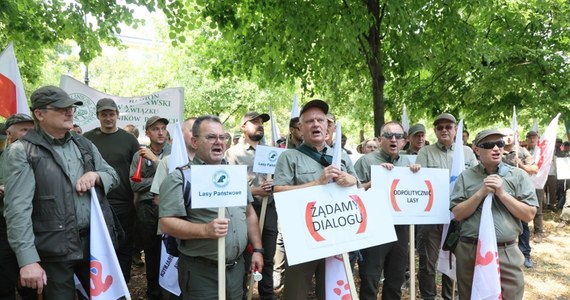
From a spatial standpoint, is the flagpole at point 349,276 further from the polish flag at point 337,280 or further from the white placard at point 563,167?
the white placard at point 563,167

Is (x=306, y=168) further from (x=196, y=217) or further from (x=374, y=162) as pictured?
(x=374, y=162)

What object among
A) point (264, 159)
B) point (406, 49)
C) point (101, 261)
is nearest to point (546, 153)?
point (406, 49)

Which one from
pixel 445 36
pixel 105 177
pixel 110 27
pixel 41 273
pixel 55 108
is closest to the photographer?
pixel 41 273

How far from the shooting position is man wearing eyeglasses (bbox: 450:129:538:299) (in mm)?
3693

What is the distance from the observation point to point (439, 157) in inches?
216

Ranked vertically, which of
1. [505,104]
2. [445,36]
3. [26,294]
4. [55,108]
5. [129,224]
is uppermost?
[445,36]

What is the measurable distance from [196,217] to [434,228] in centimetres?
331

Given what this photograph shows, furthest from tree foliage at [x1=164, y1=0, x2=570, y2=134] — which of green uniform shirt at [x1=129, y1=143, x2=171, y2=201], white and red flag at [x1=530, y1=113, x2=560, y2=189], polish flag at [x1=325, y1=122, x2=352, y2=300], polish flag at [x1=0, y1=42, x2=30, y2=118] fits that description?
polish flag at [x1=325, y1=122, x2=352, y2=300]

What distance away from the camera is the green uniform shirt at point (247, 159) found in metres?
5.33

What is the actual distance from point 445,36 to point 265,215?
559 cm

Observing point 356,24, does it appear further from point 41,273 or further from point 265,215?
point 41,273

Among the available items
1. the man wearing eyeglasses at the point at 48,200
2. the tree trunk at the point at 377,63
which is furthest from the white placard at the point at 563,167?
the man wearing eyeglasses at the point at 48,200

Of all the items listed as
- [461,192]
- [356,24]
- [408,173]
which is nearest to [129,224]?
[408,173]

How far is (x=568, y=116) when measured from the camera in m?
11.7
